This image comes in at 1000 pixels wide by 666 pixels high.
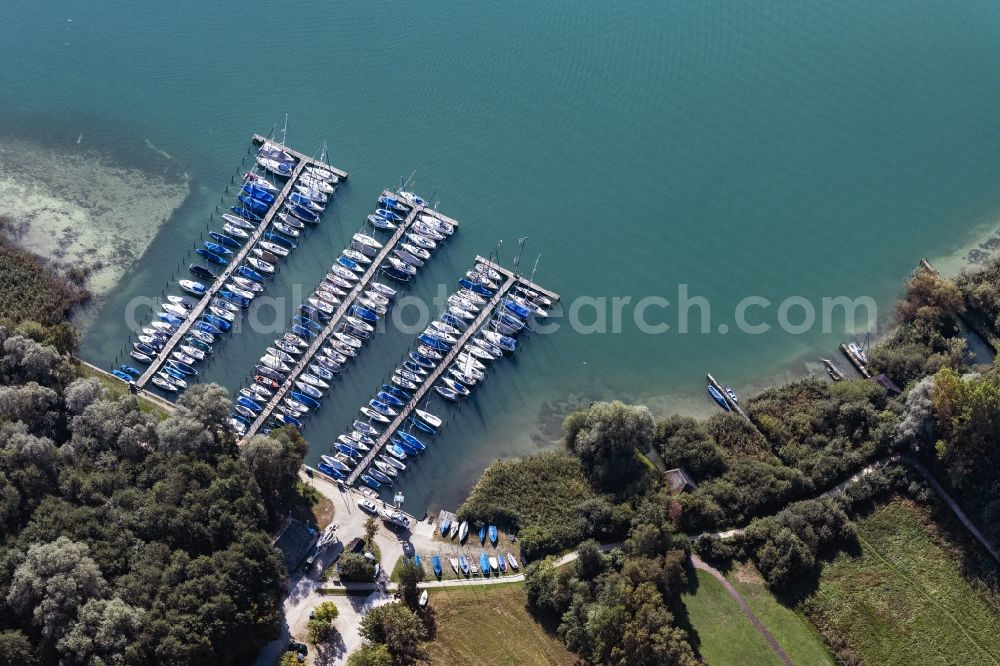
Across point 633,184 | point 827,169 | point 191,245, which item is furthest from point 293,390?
point 827,169

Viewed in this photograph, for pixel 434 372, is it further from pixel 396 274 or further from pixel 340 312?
pixel 396 274

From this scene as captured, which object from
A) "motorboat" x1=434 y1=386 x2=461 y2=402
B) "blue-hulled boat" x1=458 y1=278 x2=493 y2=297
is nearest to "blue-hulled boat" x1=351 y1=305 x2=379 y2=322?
"motorboat" x1=434 y1=386 x2=461 y2=402

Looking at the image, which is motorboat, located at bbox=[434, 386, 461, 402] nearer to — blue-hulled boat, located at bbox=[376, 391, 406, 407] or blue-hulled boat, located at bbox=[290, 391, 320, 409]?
blue-hulled boat, located at bbox=[376, 391, 406, 407]

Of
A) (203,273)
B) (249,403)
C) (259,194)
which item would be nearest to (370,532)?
(249,403)

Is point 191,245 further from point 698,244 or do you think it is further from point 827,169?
point 827,169

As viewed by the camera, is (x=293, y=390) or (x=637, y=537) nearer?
(x=637, y=537)

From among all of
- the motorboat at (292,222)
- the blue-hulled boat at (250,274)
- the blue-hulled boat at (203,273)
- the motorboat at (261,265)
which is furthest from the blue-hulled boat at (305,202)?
the blue-hulled boat at (203,273)

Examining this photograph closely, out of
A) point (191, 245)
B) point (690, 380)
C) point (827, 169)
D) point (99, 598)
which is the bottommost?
point (99, 598)

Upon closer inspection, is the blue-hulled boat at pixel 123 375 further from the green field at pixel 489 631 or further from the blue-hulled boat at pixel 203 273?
the green field at pixel 489 631
